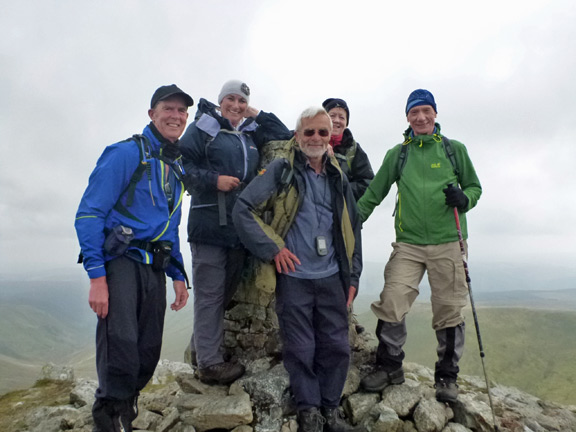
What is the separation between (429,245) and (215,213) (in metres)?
4.41

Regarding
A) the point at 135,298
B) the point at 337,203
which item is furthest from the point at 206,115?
the point at 135,298

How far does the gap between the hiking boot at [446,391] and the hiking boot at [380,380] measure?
729 mm

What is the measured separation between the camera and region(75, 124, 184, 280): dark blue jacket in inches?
174

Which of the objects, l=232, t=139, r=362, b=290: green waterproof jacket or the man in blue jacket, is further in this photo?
l=232, t=139, r=362, b=290: green waterproof jacket

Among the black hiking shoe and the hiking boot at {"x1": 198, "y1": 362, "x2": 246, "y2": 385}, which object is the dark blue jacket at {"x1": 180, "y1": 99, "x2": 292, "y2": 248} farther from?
the black hiking shoe

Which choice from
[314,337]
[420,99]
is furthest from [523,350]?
[314,337]

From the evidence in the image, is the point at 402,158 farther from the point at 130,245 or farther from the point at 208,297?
the point at 130,245

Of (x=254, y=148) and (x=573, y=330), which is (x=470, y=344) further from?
(x=254, y=148)

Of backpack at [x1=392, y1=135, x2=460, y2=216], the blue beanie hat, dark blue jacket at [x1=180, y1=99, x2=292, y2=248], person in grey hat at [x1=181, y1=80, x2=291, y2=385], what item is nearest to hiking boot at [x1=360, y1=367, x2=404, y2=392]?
person in grey hat at [x1=181, y1=80, x2=291, y2=385]

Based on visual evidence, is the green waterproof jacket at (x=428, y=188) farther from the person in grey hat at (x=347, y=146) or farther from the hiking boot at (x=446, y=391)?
the hiking boot at (x=446, y=391)

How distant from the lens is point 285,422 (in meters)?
5.78

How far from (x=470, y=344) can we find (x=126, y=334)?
12973cm

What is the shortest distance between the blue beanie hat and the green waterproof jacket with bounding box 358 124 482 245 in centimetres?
54

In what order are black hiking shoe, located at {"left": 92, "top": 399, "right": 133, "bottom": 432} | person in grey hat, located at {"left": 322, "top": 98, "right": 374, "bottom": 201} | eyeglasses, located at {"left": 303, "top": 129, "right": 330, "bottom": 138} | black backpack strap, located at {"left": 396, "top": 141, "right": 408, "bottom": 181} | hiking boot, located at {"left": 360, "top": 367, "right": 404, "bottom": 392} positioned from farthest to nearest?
1. person in grey hat, located at {"left": 322, "top": 98, "right": 374, "bottom": 201}
2. black backpack strap, located at {"left": 396, "top": 141, "right": 408, "bottom": 181}
3. hiking boot, located at {"left": 360, "top": 367, "right": 404, "bottom": 392}
4. eyeglasses, located at {"left": 303, "top": 129, "right": 330, "bottom": 138}
5. black hiking shoe, located at {"left": 92, "top": 399, "right": 133, "bottom": 432}
